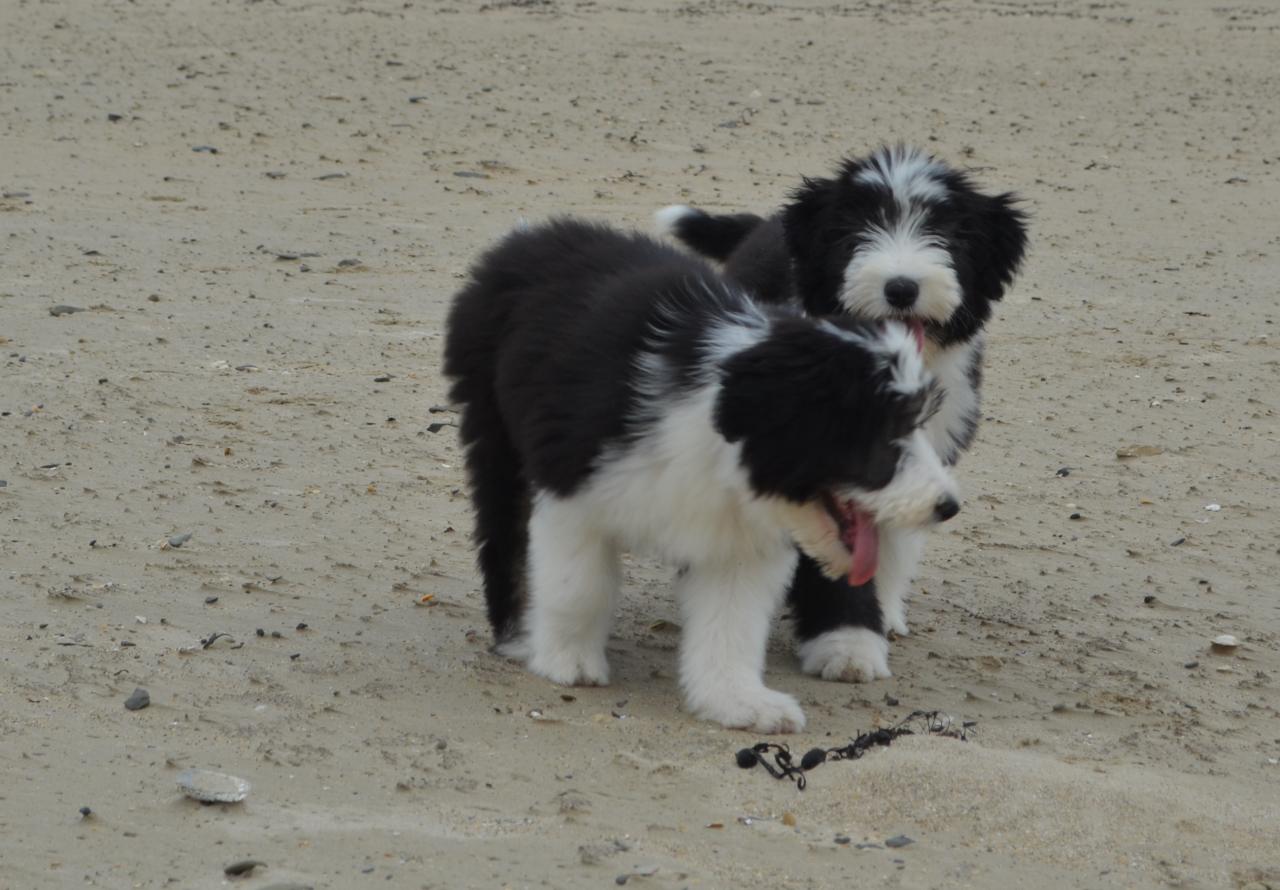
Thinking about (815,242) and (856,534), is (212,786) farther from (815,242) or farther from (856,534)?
(815,242)

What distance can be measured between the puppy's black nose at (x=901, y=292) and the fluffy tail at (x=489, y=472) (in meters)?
1.08

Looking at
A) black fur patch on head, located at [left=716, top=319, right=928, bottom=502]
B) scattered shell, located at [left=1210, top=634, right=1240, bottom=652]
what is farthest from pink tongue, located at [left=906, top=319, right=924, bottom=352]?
scattered shell, located at [left=1210, top=634, right=1240, bottom=652]

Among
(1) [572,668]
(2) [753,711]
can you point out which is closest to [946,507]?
(2) [753,711]

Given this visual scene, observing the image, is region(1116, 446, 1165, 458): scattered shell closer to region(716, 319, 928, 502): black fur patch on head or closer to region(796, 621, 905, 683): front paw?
region(796, 621, 905, 683): front paw

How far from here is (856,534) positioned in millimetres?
4379

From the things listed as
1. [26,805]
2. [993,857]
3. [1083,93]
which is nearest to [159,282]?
[26,805]

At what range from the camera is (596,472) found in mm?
4504

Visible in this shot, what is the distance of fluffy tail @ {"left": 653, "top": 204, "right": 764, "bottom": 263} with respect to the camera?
6.48 metres

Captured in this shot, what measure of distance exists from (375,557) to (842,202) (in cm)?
186

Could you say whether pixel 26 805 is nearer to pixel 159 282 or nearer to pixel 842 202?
pixel 842 202

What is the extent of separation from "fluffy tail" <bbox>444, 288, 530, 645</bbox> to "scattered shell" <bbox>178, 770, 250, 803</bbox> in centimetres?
135

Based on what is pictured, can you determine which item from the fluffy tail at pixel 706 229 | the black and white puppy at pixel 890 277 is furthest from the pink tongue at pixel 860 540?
the fluffy tail at pixel 706 229

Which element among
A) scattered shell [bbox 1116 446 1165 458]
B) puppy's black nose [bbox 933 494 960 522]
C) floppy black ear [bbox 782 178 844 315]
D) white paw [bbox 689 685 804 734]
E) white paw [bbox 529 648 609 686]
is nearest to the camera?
puppy's black nose [bbox 933 494 960 522]

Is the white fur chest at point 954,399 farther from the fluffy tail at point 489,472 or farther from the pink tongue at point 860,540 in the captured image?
the fluffy tail at point 489,472
